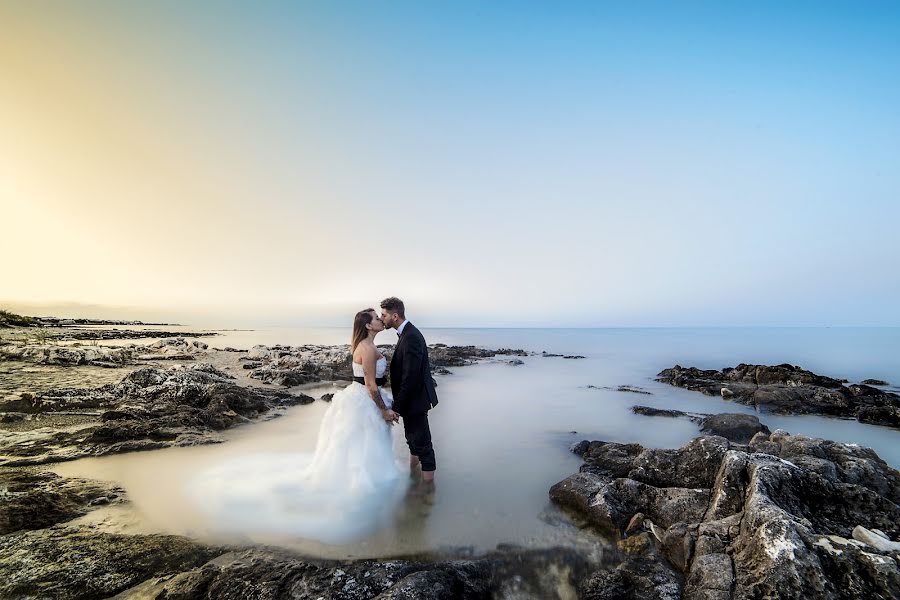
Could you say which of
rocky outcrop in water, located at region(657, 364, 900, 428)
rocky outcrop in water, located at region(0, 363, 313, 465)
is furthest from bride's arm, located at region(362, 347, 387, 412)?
rocky outcrop in water, located at region(657, 364, 900, 428)

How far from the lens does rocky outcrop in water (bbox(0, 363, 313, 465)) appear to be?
8102mm

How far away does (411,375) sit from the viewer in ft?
22.9

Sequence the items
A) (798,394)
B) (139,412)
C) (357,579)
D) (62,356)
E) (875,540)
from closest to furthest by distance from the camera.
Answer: (357,579), (875,540), (139,412), (798,394), (62,356)

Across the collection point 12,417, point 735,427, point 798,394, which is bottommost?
point 798,394

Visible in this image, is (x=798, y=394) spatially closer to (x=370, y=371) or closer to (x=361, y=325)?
(x=370, y=371)

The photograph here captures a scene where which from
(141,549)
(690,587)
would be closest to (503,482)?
(690,587)

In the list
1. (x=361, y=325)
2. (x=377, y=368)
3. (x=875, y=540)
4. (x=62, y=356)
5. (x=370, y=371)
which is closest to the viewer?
(x=875, y=540)

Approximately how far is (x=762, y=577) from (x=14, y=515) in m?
8.33

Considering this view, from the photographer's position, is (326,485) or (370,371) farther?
(370,371)

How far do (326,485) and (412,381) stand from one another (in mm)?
2135

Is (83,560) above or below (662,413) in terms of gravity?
above

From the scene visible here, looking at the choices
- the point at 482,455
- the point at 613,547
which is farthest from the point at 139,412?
the point at 613,547

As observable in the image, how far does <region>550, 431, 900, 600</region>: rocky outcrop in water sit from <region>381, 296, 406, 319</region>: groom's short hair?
4175 mm

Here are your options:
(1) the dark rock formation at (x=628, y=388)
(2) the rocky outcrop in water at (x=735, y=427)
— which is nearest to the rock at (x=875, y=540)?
(2) the rocky outcrop in water at (x=735, y=427)
